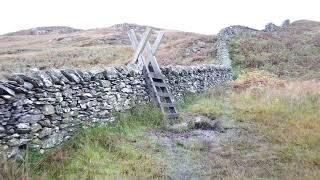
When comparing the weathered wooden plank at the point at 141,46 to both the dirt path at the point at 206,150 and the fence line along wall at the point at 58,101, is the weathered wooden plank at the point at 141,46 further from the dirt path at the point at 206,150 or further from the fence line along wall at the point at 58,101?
the dirt path at the point at 206,150

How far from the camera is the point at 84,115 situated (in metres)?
8.64

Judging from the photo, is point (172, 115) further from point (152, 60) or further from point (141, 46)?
point (141, 46)

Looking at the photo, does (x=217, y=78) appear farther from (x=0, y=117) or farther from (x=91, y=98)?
(x=0, y=117)

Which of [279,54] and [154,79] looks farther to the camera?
[279,54]

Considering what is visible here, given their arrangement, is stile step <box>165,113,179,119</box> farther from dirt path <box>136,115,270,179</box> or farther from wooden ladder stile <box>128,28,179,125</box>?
dirt path <box>136,115,270,179</box>

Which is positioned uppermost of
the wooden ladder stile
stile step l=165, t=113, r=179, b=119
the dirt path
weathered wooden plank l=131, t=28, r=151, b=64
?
weathered wooden plank l=131, t=28, r=151, b=64

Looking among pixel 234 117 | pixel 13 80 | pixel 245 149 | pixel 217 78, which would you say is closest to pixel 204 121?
pixel 234 117

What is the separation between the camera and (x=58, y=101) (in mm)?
7773

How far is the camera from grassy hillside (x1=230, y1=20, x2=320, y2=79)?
25433mm

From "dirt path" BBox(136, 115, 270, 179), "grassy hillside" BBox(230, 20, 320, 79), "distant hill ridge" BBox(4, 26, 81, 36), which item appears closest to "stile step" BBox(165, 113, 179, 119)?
"dirt path" BBox(136, 115, 270, 179)

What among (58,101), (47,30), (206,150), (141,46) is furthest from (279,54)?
(47,30)

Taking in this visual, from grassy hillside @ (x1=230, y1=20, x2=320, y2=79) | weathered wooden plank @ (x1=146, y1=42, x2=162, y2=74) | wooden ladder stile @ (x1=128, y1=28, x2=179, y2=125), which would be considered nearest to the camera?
wooden ladder stile @ (x1=128, y1=28, x2=179, y2=125)

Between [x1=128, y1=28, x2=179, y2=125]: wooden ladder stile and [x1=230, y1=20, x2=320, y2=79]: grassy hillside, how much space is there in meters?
13.2

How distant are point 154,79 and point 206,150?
426 centimetres
